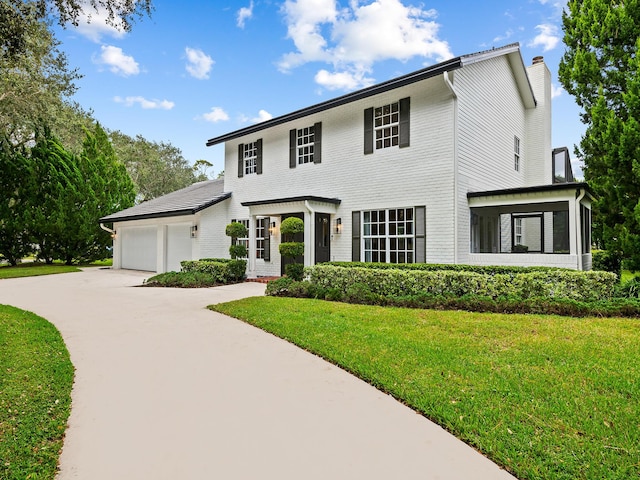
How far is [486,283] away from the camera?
7188 mm

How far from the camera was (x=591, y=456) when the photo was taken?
2381mm

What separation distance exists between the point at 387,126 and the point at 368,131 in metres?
0.60

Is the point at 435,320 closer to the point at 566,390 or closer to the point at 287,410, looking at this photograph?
the point at 566,390

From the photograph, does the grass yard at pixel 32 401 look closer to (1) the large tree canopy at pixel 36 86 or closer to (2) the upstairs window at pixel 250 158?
(2) the upstairs window at pixel 250 158

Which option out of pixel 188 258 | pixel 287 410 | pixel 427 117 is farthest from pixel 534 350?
pixel 188 258

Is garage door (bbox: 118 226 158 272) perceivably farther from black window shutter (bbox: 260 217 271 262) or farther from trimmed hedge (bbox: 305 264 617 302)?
trimmed hedge (bbox: 305 264 617 302)

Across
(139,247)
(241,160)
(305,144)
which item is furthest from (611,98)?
(139,247)

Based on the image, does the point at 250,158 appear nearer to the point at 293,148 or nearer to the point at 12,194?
the point at 293,148

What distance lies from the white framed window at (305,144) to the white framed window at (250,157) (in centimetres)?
218

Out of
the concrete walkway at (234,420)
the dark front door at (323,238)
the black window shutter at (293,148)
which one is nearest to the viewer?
the concrete walkway at (234,420)

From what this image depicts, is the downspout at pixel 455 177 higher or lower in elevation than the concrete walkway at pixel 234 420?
higher

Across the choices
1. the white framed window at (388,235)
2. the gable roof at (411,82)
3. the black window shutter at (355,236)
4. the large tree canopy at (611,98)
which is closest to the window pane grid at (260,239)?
the gable roof at (411,82)

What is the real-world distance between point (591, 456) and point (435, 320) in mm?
3552

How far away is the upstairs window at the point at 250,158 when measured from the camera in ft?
46.9
